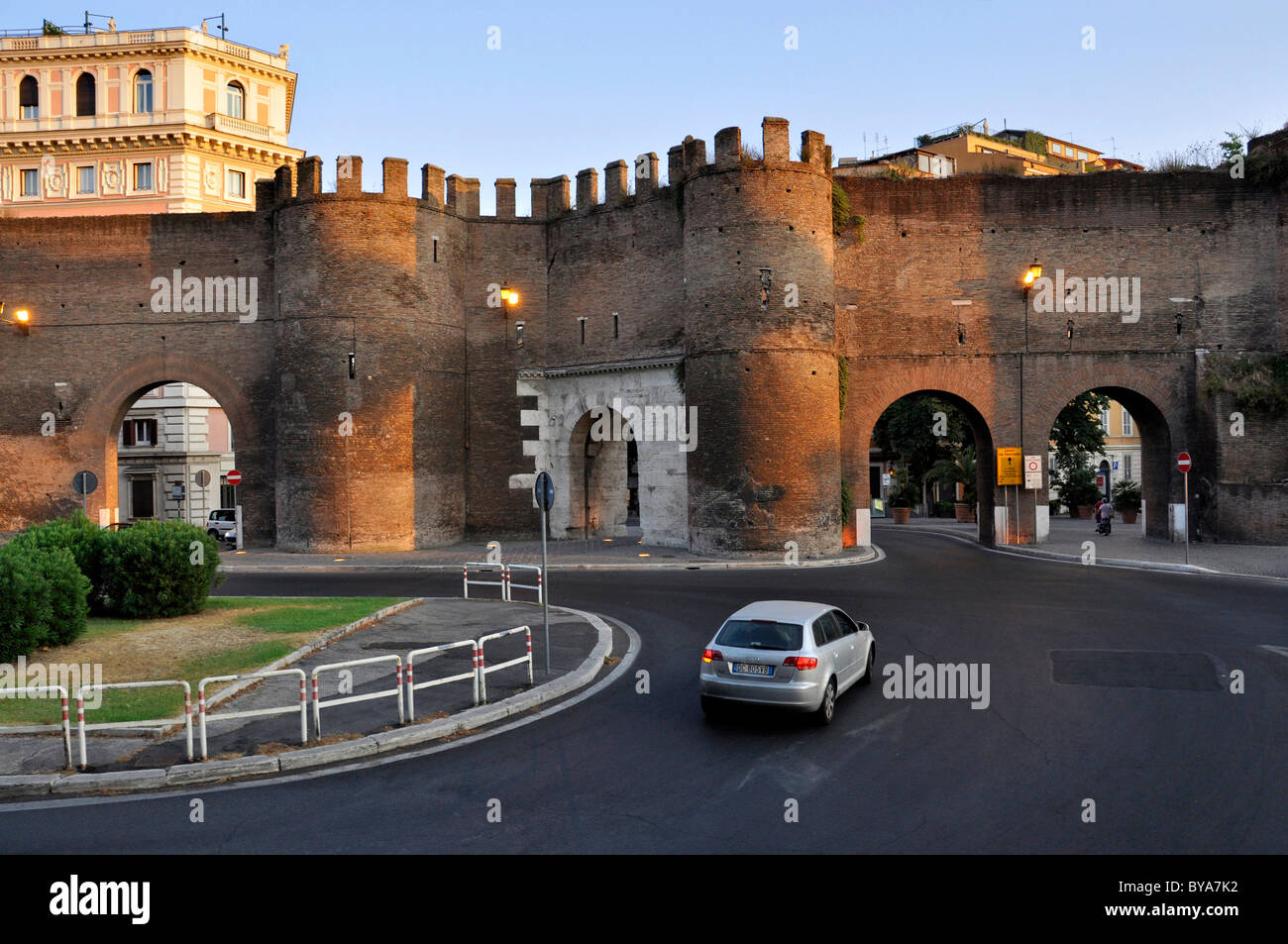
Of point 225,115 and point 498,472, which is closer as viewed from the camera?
point 498,472

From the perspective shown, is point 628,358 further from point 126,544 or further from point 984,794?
point 984,794

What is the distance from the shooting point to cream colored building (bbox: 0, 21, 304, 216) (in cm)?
5016

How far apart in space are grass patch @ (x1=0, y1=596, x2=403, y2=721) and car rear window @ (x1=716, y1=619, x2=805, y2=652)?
605cm

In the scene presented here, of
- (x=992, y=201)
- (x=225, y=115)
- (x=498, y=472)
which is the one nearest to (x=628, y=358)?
(x=498, y=472)

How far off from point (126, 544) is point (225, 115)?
140 feet

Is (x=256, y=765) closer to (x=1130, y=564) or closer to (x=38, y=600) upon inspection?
(x=38, y=600)

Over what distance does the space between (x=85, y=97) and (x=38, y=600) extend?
48886mm

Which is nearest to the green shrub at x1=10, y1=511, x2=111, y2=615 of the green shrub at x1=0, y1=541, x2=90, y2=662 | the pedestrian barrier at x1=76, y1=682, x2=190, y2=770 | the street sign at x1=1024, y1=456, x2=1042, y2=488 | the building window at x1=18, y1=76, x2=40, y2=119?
the green shrub at x1=0, y1=541, x2=90, y2=662

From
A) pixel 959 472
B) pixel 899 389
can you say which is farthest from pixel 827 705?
pixel 959 472

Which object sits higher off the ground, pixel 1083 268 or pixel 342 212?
pixel 342 212

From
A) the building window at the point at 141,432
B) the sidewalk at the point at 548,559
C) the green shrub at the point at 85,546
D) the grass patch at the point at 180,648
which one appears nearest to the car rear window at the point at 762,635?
the grass patch at the point at 180,648

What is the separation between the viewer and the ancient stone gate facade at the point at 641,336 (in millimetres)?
28766

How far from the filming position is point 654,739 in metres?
9.74

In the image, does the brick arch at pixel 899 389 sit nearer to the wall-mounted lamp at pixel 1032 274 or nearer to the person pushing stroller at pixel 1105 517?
the wall-mounted lamp at pixel 1032 274
